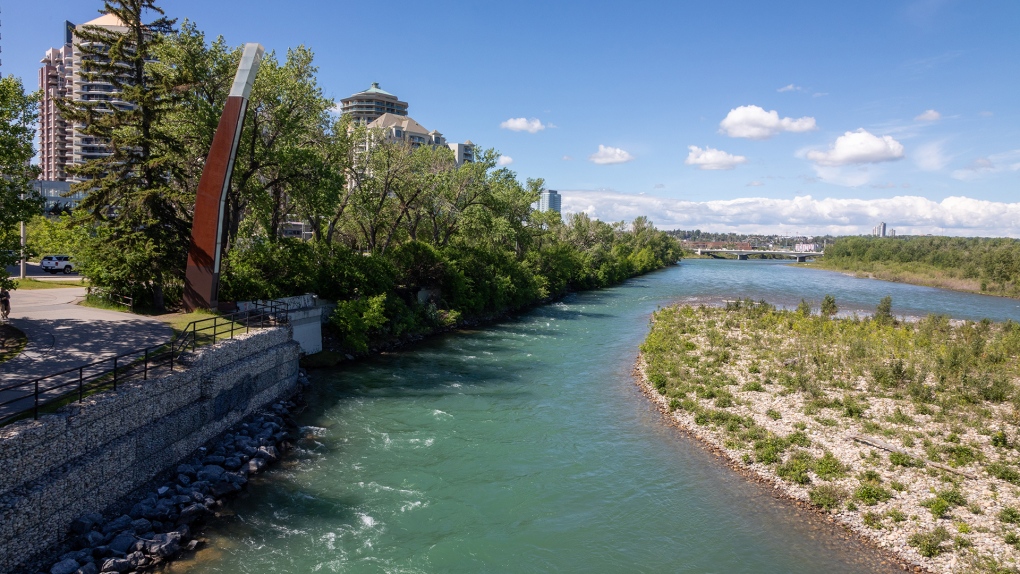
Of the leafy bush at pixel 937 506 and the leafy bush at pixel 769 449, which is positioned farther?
the leafy bush at pixel 769 449

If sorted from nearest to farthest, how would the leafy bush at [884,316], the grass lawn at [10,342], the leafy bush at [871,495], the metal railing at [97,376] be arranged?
the metal railing at [97,376] → the leafy bush at [871,495] → the grass lawn at [10,342] → the leafy bush at [884,316]

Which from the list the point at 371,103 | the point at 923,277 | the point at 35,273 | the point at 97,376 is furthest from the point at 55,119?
the point at 923,277

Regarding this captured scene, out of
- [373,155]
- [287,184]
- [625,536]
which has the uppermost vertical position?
[373,155]

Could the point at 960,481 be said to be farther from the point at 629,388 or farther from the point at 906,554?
the point at 629,388

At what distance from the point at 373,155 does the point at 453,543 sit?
28412 millimetres

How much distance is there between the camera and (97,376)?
50.7 feet

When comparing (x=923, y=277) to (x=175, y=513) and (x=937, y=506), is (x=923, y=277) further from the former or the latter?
(x=175, y=513)

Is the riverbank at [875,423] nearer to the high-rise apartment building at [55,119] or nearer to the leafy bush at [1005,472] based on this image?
the leafy bush at [1005,472]

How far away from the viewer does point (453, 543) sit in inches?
547

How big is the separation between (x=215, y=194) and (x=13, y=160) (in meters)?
6.69

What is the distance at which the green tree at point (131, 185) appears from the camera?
23766 millimetres

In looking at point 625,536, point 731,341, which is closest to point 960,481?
point 625,536

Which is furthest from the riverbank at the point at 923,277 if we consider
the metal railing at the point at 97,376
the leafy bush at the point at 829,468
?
the metal railing at the point at 97,376

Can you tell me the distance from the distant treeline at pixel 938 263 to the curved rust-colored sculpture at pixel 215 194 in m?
106
